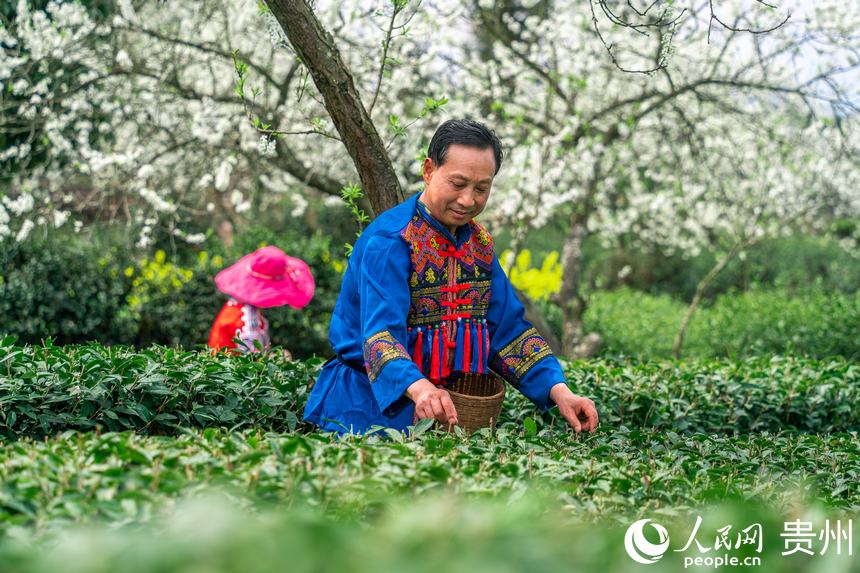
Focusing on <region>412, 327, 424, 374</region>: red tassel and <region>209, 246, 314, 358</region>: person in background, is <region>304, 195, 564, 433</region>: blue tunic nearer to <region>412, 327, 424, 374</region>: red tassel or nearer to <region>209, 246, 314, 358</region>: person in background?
<region>412, 327, 424, 374</region>: red tassel

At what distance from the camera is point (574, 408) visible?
318 cm

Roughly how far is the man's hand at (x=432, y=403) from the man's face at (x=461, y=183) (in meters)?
0.67

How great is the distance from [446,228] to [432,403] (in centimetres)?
77

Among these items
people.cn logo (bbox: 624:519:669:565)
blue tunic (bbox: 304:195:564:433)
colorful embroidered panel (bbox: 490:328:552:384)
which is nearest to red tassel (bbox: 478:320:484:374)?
blue tunic (bbox: 304:195:564:433)

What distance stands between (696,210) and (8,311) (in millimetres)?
9987

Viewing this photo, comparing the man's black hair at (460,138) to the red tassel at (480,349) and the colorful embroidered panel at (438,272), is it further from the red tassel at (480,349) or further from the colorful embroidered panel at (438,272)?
the red tassel at (480,349)

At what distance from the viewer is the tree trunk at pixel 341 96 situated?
143 inches

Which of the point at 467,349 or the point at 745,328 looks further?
the point at 745,328

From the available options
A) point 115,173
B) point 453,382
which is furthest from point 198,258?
point 453,382

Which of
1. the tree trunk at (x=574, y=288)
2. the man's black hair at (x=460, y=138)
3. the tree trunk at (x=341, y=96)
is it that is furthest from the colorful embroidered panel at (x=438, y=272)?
the tree trunk at (x=574, y=288)

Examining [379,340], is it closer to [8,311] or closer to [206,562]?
[206,562]

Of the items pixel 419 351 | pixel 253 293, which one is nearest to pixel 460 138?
pixel 419 351

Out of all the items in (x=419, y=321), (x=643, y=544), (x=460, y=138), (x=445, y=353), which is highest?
(x=460, y=138)

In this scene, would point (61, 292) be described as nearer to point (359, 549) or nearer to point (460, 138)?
point (460, 138)
